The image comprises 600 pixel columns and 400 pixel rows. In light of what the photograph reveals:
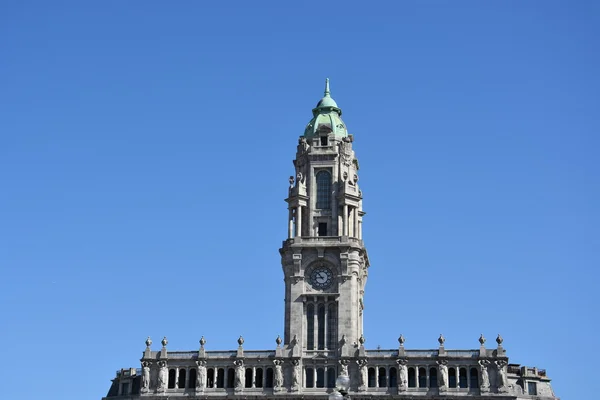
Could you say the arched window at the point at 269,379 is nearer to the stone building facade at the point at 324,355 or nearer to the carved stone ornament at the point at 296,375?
the stone building facade at the point at 324,355

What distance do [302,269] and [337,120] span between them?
2303cm

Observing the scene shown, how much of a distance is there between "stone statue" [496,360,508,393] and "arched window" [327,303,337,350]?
20332 millimetres

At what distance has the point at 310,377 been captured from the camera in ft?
371

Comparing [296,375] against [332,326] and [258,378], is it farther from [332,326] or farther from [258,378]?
[332,326]

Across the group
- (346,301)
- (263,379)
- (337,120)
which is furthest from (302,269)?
(337,120)

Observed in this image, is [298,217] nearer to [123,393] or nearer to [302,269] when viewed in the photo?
[302,269]

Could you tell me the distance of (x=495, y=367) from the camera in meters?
109

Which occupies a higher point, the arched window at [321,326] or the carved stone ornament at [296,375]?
the arched window at [321,326]

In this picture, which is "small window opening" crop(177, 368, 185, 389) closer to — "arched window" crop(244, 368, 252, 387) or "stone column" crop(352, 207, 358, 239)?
"arched window" crop(244, 368, 252, 387)

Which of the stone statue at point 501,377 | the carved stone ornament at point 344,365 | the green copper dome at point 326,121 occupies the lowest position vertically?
the stone statue at point 501,377

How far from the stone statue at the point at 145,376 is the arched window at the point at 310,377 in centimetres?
1982

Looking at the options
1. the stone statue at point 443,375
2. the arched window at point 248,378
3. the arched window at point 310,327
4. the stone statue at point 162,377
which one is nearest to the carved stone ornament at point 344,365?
the arched window at point 310,327

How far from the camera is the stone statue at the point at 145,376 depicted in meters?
114

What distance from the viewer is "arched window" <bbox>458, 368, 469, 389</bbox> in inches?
4321
